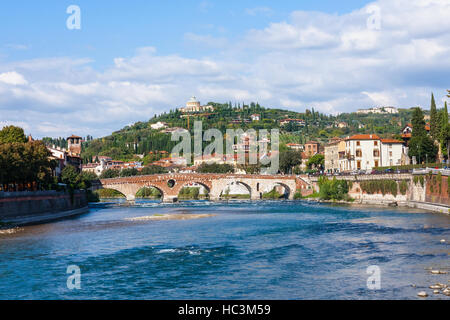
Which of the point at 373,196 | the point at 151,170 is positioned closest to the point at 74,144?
the point at 151,170

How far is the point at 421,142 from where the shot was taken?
240ft

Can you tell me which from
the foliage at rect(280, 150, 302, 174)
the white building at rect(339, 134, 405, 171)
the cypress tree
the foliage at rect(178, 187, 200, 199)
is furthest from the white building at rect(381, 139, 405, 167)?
the foliage at rect(178, 187, 200, 199)

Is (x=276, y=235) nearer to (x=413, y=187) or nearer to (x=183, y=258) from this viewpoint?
(x=183, y=258)

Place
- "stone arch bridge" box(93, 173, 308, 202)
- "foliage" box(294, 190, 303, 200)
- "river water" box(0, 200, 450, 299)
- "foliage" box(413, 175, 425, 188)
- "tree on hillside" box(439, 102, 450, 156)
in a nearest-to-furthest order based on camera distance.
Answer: "river water" box(0, 200, 450, 299) < "foliage" box(413, 175, 425, 188) < "tree on hillside" box(439, 102, 450, 156) < "stone arch bridge" box(93, 173, 308, 202) < "foliage" box(294, 190, 303, 200)

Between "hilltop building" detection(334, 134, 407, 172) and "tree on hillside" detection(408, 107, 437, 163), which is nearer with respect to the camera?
"tree on hillside" detection(408, 107, 437, 163)

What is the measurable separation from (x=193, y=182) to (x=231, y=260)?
210 feet

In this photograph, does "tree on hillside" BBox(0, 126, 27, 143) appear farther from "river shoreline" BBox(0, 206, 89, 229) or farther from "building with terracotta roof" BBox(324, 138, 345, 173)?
"building with terracotta roof" BBox(324, 138, 345, 173)

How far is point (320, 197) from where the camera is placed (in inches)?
3059

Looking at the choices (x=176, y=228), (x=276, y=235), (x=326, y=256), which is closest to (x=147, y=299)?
(x=326, y=256)

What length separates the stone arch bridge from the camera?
85000 mm

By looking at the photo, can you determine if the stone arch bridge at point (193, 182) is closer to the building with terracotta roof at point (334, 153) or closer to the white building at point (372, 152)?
the white building at point (372, 152)

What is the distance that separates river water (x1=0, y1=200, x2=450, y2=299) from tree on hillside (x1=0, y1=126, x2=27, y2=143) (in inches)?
756

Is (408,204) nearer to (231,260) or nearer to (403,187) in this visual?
(403,187)

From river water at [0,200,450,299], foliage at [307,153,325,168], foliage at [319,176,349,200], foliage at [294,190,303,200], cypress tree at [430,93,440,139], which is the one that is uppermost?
cypress tree at [430,93,440,139]
